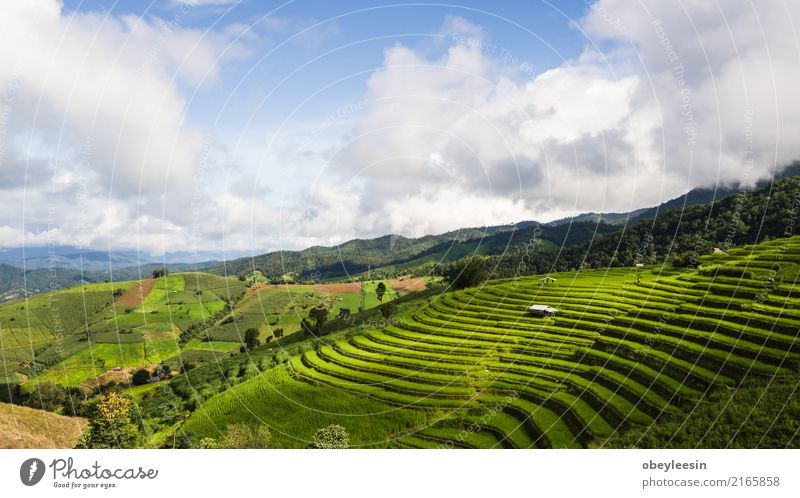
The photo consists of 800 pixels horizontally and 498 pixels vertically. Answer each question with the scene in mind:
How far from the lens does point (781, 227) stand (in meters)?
78.2

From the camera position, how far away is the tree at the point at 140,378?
234 feet

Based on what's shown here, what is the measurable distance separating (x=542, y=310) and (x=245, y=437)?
27.5 metres

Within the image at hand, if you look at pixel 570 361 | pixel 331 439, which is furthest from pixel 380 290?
pixel 331 439

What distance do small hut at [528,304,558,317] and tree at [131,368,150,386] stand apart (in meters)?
66.3

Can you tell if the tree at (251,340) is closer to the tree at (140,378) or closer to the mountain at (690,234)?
the tree at (140,378)

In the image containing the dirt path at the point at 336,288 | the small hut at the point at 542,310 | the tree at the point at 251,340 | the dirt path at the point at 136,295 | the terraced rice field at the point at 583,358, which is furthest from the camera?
the dirt path at the point at 136,295

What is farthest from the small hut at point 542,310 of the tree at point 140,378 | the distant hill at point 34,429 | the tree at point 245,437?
the tree at point 140,378

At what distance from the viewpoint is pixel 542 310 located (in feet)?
131

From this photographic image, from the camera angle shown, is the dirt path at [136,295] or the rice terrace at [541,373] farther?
the dirt path at [136,295]

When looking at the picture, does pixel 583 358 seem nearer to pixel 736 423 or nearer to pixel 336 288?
pixel 736 423

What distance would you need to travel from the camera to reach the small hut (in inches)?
1539

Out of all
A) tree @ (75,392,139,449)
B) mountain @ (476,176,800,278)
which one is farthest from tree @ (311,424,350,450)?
mountain @ (476,176,800,278)

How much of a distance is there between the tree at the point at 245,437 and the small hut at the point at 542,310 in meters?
25.9
